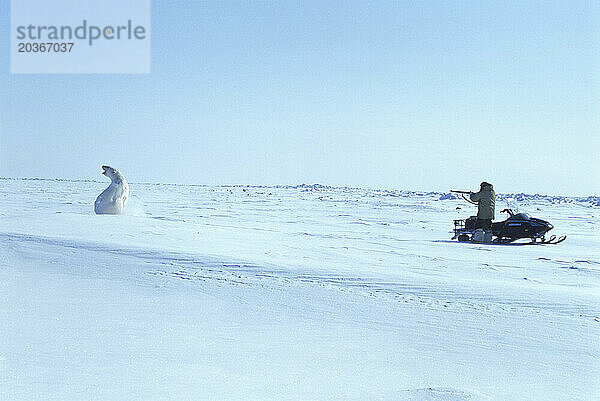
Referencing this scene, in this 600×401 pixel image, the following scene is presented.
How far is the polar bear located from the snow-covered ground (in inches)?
163

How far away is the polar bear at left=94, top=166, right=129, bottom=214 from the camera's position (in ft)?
43.1

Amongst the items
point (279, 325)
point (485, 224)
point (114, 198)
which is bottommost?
point (279, 325)

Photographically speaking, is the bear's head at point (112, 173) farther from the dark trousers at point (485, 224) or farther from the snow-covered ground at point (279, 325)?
the dark trousers at point (485, 224)

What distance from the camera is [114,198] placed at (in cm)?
1321

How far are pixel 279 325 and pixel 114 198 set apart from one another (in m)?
9.46

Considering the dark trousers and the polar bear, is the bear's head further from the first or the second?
the dark trousers

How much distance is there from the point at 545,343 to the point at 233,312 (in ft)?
7.97

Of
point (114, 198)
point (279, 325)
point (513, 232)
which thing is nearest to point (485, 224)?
point (513, 232)

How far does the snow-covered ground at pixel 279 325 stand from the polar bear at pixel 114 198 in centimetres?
413

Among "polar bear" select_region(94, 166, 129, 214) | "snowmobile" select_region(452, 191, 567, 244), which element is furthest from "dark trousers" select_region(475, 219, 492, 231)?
"polar bear" select_region(94, 166, 129, 214)

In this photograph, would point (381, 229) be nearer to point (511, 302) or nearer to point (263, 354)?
point (511, 302)

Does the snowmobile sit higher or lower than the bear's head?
lower

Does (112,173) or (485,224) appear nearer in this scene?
(485,224)

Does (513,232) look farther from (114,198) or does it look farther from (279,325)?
(279,325)
